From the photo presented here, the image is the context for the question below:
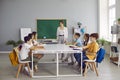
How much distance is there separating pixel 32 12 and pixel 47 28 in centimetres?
101

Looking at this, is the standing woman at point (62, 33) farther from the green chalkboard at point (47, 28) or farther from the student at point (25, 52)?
the student at point (25, 52)

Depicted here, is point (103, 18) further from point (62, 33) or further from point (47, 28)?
point (62, 33)

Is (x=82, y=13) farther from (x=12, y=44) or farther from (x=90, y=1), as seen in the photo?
(x=12, y=44)

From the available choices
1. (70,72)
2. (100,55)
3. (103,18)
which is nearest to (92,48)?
(100,55)

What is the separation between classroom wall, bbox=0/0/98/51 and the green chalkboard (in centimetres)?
19

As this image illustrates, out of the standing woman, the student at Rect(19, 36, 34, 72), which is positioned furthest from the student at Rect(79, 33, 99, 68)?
the standing woman

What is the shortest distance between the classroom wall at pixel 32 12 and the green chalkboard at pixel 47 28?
0.62 feet

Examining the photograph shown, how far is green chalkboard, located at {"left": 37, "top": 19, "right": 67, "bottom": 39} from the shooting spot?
34.4ft

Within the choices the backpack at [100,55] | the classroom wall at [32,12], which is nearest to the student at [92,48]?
the backpack at [100,55]

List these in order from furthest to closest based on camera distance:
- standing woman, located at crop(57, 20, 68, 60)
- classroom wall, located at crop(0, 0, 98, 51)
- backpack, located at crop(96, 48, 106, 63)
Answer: classroom wall, located at crop(0, 0, 98, 51) → standing woman, located at crop(57, 20, 68, 60) → backpack, located at crop(96, 48, 106, 63)

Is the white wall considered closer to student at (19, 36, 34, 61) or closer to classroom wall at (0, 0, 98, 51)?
classroom wall at (0, 0, 98, 51)

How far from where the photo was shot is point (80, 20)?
10758mm

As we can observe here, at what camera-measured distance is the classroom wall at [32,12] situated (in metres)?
10.5

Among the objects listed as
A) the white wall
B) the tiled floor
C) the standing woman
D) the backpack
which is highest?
the white wall
